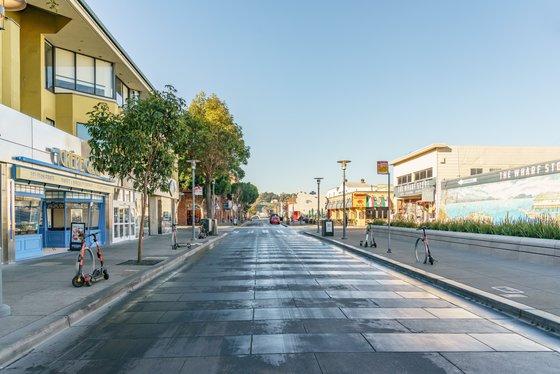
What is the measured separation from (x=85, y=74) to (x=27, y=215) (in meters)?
9.55

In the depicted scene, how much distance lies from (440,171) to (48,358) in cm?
4075

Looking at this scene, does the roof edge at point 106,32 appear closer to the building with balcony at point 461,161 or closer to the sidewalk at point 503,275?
the sidewalk at point 503,275

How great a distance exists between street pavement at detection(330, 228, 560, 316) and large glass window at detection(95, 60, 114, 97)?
1703 centimetres

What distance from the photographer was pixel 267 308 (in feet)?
29.1

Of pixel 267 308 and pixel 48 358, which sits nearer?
pixel 48 358

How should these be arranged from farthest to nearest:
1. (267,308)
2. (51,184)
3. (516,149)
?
(516,149) < (51,184) < (267,308)

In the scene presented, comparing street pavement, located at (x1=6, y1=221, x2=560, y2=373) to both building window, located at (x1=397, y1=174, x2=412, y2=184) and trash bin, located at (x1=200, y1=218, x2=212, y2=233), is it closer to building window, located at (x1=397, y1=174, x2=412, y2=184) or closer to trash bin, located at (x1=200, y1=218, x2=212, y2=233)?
trash bin, located at (x1=200, y1=218, x2=212, y2=233)

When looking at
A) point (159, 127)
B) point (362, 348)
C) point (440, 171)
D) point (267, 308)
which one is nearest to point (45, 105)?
point (159, 127)

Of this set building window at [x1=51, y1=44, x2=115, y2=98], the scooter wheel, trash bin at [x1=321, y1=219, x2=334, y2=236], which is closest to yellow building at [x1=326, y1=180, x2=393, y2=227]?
trash bin at [x1=321, y1=219, x2=334, y2=236]

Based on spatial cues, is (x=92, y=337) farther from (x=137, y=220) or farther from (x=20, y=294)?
(x=137, y=220)

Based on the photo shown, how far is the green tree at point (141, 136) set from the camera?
15.5 m

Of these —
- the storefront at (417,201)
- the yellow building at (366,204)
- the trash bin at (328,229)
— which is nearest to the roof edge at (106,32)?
the trash bin at (328,229)

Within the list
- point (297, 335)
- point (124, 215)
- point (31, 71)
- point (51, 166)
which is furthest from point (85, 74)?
point (297, 335)

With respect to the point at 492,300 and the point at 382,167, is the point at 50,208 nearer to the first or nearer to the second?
the point at 382,167
